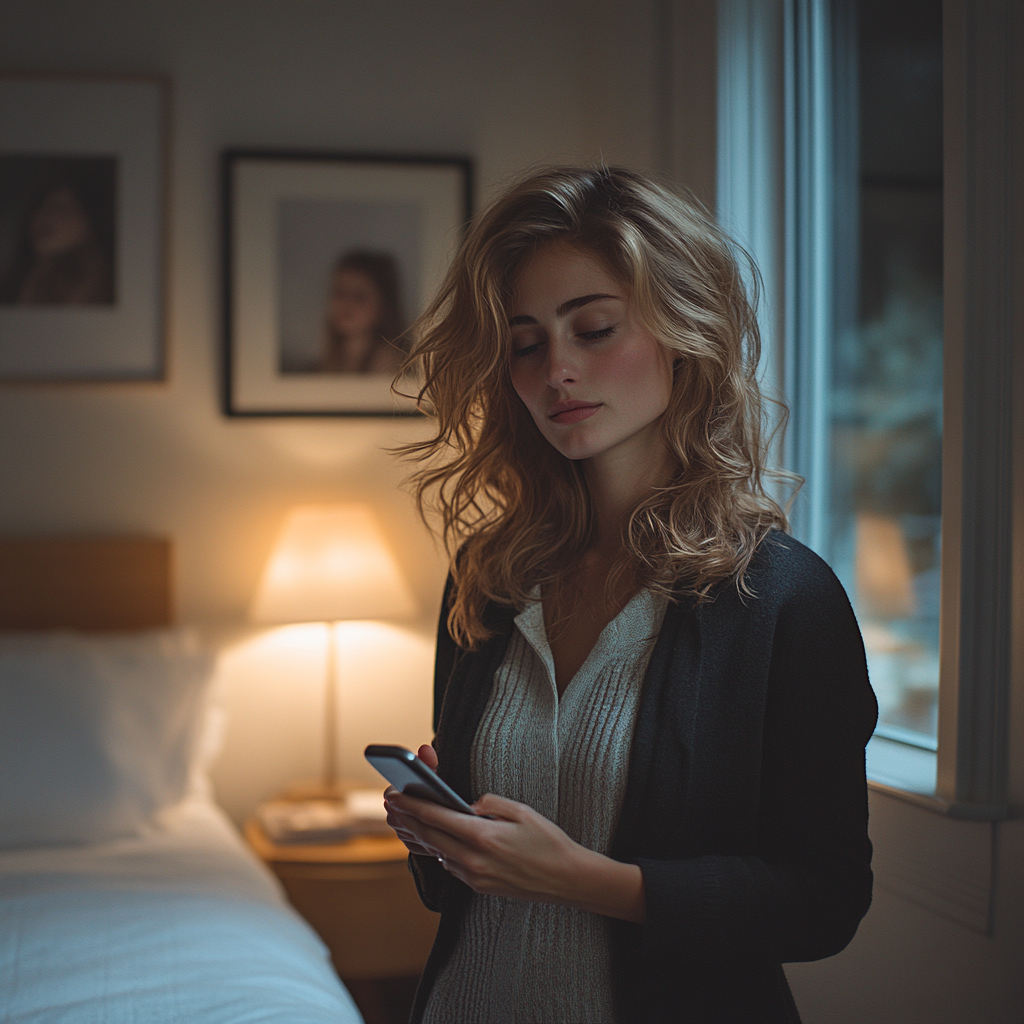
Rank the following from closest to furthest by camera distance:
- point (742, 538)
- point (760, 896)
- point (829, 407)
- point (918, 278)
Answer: point (760, 896) < point (742, 538) < point (918, 278) < point (829, 407)

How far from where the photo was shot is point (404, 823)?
101cm

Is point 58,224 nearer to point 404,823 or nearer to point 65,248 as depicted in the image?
point 65,248

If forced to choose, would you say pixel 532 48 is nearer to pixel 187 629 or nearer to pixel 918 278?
pixel 918 278

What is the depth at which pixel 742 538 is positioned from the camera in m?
1.07

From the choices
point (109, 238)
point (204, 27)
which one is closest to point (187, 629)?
point (109, 238)

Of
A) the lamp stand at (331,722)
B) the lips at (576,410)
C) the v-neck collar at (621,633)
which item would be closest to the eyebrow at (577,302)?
the lips at (576,410)

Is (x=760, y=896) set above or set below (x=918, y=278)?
below

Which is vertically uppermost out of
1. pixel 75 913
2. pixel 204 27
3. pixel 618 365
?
pixel 204 27

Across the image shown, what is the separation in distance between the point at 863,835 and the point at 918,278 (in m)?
1.02

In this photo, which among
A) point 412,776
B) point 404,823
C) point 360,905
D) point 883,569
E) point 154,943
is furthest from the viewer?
point 360,905

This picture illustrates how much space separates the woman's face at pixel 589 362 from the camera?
1118 mm

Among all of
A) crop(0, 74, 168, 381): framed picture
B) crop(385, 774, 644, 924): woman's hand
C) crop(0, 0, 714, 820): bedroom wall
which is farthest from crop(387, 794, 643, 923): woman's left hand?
crop(0, 74, 168, 381): framed picture

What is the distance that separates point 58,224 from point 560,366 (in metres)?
2.10

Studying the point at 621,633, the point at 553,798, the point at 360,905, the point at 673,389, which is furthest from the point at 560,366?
the point at 360,905
